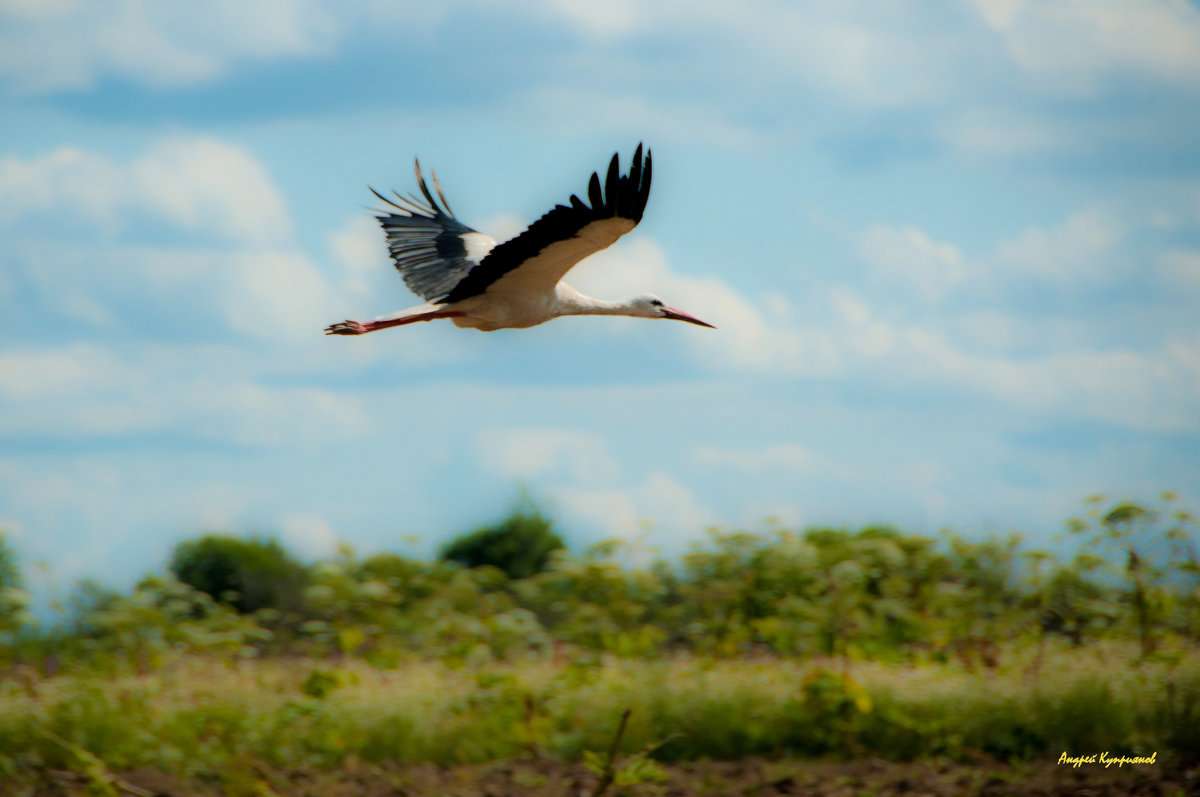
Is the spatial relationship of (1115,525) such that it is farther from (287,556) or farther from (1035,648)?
(287,556)

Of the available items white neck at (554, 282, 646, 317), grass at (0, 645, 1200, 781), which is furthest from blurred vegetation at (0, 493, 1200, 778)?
white neck at (554, 282, 646, 317)

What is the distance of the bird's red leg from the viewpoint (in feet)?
18.4

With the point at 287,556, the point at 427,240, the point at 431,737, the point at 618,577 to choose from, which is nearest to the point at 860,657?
the point at 618,577

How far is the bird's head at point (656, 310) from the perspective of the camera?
21.9 ft

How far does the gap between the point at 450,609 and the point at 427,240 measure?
109 inches

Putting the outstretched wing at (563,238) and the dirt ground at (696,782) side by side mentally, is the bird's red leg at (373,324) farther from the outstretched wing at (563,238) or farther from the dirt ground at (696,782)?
the dirt ground at (696,782)

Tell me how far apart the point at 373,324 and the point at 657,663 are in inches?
102

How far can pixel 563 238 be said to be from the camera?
15.7ft

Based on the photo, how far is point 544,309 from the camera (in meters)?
5.73

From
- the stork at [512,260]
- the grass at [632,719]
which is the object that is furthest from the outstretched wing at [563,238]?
the grass at [632,719]
